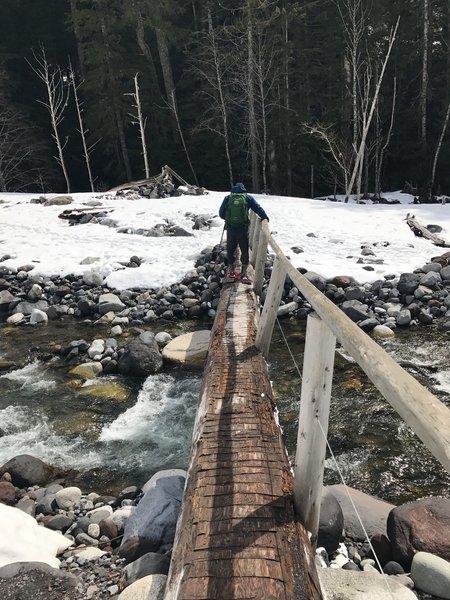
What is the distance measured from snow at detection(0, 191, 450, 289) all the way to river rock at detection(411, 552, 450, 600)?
7831 mm

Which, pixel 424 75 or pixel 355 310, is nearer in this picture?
pixel 355 310

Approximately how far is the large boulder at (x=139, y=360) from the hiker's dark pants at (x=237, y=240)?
99.7 inches

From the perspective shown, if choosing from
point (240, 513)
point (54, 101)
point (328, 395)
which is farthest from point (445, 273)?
point (54, 101)

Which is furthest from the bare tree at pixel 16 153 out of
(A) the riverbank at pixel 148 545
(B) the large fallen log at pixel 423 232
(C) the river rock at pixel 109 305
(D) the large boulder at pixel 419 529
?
(D) the large boulder at pixel 419 529

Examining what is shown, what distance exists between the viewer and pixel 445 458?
98 cm

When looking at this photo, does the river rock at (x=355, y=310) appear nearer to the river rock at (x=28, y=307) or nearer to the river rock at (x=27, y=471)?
the river rock at (x=27, y=471)

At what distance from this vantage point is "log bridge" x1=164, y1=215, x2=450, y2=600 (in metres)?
1.47

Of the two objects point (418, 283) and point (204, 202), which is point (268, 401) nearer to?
point (418, 283)

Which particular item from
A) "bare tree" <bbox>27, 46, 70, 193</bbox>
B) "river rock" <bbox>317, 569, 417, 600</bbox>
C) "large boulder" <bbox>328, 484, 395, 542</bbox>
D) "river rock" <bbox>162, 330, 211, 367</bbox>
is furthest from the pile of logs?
"river rock" <bbox>317, 569, 417, 600</bbox>

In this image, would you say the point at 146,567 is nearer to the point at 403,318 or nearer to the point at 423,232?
the point at 403,318

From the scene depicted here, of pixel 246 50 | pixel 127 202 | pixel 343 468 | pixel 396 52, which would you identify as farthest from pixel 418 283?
pixel 396 52

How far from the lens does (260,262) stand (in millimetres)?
7449

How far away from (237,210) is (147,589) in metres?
6.63

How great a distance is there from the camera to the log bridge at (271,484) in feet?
4.83
